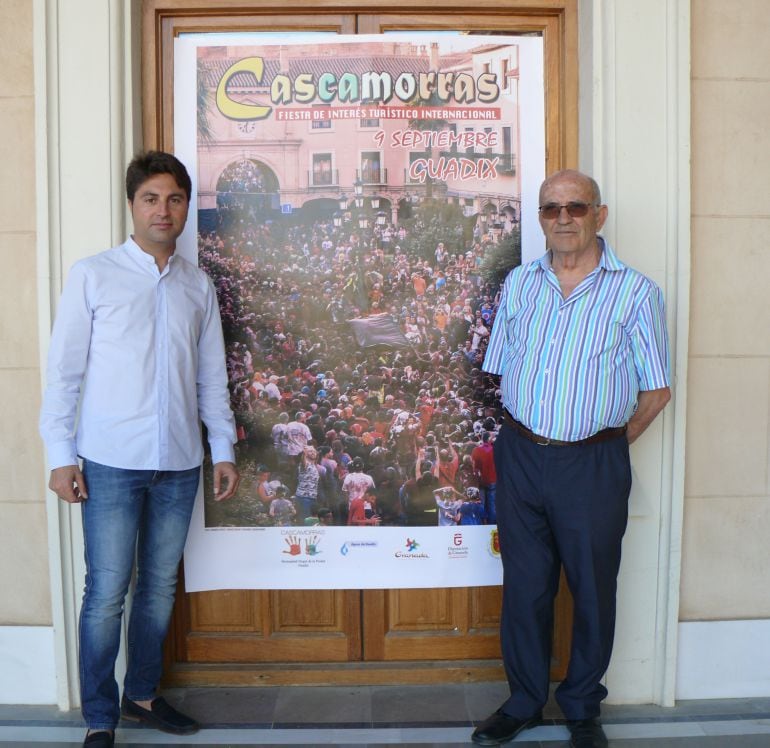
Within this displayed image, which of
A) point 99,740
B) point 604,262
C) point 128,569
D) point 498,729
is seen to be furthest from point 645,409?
point 99,740

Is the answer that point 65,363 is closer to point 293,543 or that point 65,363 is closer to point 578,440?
point 293,543

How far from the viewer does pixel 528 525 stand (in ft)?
8.58

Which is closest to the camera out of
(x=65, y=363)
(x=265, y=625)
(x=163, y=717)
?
(x=65, y=363)

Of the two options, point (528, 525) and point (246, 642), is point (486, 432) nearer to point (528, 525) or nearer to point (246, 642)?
point (528, 525)

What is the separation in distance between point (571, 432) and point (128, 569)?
1557mm

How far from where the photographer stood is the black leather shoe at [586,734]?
8.63 ft

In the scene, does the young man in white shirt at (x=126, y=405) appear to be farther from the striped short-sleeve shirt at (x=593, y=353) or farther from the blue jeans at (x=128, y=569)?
the striped short-sleeve shirt at (x=593, y=353)

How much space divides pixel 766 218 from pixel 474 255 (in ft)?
3.68

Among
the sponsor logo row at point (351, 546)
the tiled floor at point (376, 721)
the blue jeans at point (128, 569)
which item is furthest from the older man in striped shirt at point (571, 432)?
the blue jeans at point (128, 569)

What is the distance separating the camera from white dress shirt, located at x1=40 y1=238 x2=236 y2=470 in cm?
243

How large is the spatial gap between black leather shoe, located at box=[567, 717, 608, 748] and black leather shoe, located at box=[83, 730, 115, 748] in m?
1.61

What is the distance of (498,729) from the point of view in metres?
2.70

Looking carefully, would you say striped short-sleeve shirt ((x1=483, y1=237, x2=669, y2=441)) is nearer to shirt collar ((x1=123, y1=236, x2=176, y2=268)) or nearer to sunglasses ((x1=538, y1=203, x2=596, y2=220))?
sunglasses ((x1=538, y1=203, x2=596, y2=220))

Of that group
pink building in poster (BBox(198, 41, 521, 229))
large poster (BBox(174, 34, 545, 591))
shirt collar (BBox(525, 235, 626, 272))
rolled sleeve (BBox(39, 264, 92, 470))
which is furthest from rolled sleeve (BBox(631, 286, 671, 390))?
rolled sleeve (BBox(39, 264, 92, 470))
